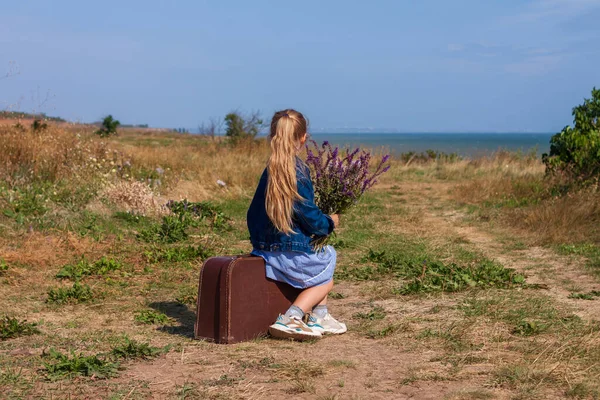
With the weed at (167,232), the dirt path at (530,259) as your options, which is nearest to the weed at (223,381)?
the dirt path at (530,259)

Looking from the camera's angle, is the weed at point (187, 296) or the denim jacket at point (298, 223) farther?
the weed at point (187, 296)

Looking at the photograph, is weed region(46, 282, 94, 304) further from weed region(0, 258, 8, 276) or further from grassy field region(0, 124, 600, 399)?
weed region(0, 258, 8, 276)

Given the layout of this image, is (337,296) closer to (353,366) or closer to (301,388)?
(353,366)

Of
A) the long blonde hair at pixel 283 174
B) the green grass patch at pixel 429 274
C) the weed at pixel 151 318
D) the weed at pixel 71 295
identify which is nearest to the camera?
the long blonde hair at pixel 283 174

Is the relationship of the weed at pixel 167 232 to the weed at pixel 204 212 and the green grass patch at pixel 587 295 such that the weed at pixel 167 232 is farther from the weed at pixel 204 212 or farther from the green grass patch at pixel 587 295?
the green grass patch at pixel 587 295

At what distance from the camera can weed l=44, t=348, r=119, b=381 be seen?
13.8 feet

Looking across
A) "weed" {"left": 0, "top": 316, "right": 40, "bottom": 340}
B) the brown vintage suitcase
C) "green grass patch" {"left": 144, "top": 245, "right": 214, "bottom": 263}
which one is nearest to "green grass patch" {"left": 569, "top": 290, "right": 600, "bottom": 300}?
the brown vintage suitcase

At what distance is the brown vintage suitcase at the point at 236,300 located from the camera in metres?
5.07

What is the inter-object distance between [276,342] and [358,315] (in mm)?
1063

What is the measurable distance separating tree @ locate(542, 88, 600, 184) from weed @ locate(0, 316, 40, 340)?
9.99 meters

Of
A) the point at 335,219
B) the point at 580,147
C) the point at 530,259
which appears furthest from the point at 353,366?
the point at 580,147

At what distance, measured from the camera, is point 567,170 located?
13.6 metres

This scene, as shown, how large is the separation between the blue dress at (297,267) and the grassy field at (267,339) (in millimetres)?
465

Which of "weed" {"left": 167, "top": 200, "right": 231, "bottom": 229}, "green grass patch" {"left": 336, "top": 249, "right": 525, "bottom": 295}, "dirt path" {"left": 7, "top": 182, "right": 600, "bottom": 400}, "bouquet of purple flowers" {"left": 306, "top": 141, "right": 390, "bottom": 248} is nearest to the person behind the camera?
"dirt path" {"left": 7, "top": 182, "right": 600, "bottom": 400}
